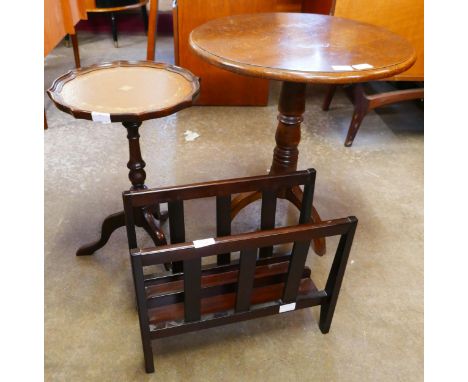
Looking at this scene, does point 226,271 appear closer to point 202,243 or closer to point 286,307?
point 286,307

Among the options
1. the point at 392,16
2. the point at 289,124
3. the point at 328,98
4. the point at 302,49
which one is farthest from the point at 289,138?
the point at 328,98

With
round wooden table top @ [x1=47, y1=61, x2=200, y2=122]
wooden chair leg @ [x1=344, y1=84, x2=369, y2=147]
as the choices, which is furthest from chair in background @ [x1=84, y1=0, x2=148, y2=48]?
round wooden table top @ [x1=47, y1=61, x2=200, y2=122]

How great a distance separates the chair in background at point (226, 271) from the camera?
100 centimetres

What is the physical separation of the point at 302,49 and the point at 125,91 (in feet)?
1.99

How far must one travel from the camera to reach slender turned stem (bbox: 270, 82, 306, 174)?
154 cm

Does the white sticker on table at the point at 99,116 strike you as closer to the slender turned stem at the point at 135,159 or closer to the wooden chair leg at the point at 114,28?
the slender turned stem at the point at 135,159

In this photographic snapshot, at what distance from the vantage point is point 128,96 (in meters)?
1.26

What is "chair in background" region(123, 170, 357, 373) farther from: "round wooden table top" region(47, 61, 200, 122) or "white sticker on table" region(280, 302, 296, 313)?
"round wooden table top" region(47, 61, 200, 122)

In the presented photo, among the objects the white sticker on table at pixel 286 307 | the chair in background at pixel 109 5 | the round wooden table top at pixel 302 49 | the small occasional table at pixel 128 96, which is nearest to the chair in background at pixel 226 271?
the white sticker on table at pixel 286 307

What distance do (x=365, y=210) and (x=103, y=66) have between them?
1.38 metres

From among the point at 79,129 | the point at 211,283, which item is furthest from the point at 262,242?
the point at 79,129

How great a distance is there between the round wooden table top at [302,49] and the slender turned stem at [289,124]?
0.20 meters

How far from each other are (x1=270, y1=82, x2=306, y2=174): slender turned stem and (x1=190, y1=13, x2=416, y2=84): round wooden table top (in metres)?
0.20
